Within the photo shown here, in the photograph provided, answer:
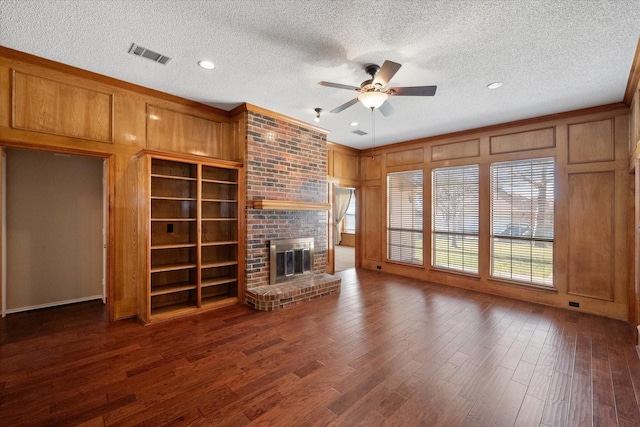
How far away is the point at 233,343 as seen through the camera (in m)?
2.96

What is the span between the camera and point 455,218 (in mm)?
5398

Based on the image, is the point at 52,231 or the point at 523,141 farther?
the point at 523,141

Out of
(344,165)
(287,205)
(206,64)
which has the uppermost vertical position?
(206,64)

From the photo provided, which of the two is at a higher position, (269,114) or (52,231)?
(269,114)

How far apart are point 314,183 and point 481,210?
3.09 m

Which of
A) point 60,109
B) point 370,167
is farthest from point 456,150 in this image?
point 60,109

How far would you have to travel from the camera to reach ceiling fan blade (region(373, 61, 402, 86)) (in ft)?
7.66

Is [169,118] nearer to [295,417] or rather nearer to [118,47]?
[118,47]

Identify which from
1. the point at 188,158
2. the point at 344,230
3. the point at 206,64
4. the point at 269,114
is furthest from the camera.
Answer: the point at 344,230

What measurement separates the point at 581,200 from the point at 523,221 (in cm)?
77

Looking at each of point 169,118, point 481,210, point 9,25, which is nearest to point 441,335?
point 481,210

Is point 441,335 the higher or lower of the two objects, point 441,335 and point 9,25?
the lower

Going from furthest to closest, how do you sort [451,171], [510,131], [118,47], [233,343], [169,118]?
[451,171], [510,131], [169,118], [233,343], [118,47]

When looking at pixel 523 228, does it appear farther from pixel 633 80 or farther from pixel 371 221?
pixel 371 221
